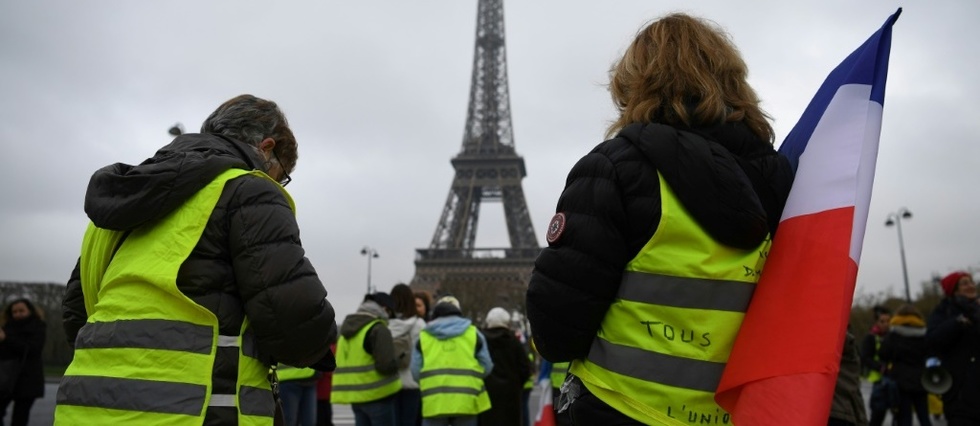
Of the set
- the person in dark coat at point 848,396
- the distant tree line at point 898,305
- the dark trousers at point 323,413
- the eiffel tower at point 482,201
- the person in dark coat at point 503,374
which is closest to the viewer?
the person in dark coat at point 848,396

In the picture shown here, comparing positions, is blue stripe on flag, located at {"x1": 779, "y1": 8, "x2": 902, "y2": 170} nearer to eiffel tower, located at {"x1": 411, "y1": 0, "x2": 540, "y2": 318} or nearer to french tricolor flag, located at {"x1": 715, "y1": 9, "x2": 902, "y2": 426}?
french tricolor flag, located at {"x1": 715, "y1": 9, "x2": 902, "y2": 426}

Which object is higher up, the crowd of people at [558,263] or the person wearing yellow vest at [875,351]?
the crowd of people at [558,263]

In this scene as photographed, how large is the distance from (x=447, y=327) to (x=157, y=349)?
5.02 meters

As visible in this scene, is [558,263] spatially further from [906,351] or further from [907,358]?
[907,358]

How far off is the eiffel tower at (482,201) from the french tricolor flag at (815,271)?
53950 mm

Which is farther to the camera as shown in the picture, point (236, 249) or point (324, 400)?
point (324, 400)

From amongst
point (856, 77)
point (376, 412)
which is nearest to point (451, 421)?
point (376, 412)

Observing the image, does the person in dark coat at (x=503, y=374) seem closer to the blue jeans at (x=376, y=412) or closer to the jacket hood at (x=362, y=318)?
the blue jeans at (x=376, y=412)

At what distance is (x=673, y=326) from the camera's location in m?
2.46

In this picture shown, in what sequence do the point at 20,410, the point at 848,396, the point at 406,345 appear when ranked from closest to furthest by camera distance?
the point at 848,396 < the point at 406,345 < the point at 20,410

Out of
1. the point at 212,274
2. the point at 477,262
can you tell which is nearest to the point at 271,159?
the point at 212,274

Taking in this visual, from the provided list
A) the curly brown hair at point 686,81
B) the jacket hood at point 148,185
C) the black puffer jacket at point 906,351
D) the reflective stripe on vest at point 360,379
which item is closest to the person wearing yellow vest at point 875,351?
the black puffer jacket at point 906,351

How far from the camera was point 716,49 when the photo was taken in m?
2.87

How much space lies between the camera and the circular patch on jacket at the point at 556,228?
8.38 feet
